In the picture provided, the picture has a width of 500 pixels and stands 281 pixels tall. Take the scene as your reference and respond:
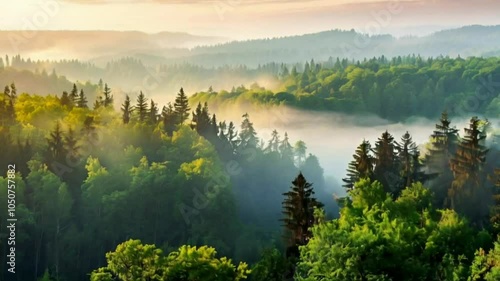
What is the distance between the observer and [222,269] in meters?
58.5

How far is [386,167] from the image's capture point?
3669 inches

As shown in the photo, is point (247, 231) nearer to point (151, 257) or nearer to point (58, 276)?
point (58, 276)

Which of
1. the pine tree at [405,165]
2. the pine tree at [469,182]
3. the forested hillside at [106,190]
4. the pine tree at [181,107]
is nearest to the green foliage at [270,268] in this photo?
the pine tree at [405,165]

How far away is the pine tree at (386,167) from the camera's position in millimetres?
90375

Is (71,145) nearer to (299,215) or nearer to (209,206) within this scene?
(209,206)

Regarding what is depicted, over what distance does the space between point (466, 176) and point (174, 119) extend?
228ft

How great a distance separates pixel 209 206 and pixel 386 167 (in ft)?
103

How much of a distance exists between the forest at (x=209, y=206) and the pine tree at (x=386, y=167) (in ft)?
0.56

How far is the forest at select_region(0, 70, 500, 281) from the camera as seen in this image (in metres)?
53.8

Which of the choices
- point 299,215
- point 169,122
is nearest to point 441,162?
point 299,215

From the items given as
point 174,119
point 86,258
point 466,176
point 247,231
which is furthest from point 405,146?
point 174,119

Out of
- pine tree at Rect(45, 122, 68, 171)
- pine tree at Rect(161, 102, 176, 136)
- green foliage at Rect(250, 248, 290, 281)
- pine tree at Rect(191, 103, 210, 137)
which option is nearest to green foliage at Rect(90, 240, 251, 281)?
green foliage at Rect(250, 248, 290, 281)

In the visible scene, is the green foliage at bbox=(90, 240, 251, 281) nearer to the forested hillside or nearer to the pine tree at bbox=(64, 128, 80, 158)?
the forested hillside

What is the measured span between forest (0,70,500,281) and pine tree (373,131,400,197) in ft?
0.56
